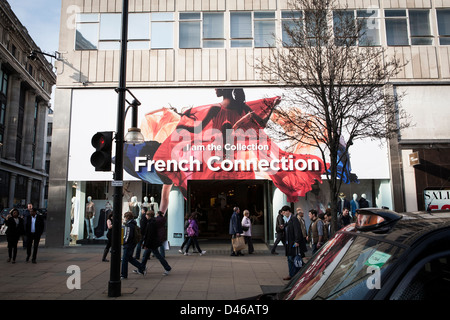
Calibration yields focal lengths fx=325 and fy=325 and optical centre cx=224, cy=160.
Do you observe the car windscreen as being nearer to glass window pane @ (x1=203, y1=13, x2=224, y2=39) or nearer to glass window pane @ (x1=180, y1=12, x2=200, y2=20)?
glass window pane @ (x1=203, y1=13, x2=224, y2=39)

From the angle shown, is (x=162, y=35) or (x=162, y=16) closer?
(x=162, y=35)

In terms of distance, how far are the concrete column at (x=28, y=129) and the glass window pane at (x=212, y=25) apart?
162 feet

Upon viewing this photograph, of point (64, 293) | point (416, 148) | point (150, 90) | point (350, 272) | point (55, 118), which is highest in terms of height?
point (150, 90)

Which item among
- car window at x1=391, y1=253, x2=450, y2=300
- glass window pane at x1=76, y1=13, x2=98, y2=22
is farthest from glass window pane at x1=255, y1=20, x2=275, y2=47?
car window at x1=391, y1=253, x2=450, y2=300

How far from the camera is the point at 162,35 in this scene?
16.0 m

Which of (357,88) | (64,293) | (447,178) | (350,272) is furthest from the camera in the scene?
(447,178)

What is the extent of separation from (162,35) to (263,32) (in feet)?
16.3

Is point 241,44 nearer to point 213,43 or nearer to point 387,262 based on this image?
point 213,43

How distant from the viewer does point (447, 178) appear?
1486 cm

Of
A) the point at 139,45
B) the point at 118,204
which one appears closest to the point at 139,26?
the point at 139,45

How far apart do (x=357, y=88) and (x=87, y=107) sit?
12.2 metres

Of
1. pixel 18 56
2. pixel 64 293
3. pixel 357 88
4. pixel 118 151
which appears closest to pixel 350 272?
pixel 118 151

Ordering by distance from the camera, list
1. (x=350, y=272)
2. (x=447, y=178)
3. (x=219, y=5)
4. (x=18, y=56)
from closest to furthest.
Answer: (x=350, y=272)
(x=447, y=178)
(x=219, y=5)
(x=18, y=56)

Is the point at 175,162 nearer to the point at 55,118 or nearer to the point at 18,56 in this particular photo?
the point at 55,118
